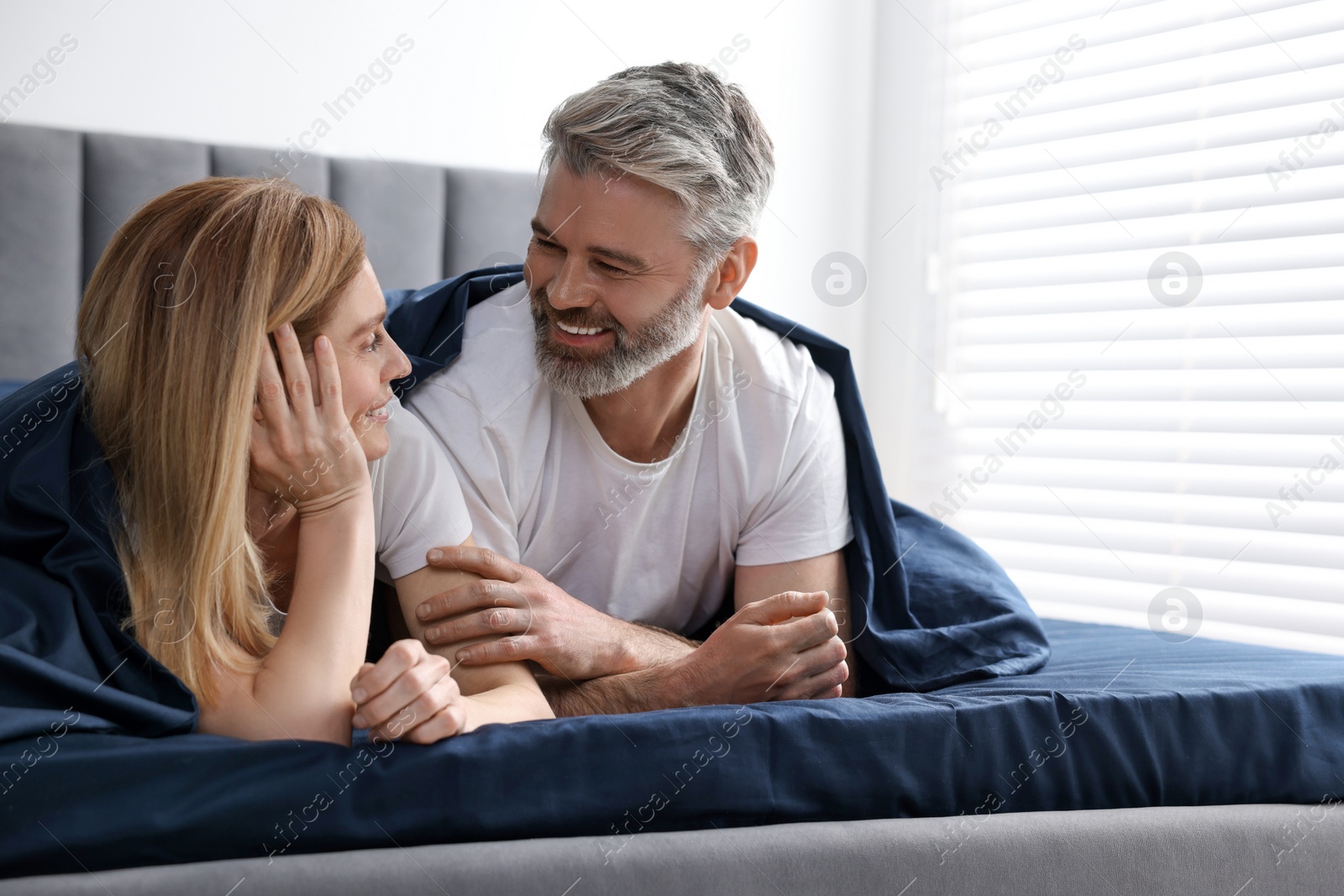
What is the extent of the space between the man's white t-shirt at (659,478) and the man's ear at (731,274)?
0.24 ft

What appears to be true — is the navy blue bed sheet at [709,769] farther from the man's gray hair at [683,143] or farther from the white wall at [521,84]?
the white wall at [521,84]

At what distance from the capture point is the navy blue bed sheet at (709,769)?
0.84 m

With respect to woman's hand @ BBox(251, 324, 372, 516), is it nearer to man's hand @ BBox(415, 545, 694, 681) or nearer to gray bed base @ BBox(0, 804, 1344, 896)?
man's hand @ BBox(415, 545, 694, 681)

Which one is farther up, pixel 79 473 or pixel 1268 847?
pixel 79 473

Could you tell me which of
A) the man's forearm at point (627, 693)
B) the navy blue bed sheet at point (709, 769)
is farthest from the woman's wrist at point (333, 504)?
the man's forearm at point (627, 693)

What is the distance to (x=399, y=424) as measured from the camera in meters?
1.29

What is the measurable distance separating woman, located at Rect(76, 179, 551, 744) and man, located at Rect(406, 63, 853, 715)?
0.25 meters

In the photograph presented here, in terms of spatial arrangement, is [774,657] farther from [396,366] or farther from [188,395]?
[188,395]

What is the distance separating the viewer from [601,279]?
1.42 metres

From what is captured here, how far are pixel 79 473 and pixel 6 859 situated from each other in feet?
1.15

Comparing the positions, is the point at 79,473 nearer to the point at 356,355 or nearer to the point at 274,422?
the point at 274,422

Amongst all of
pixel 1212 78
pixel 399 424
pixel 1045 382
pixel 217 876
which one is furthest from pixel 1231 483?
pixel 217 876

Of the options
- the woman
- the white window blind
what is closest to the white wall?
the white window blind

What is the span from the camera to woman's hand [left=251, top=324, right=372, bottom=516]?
41.4 inches
